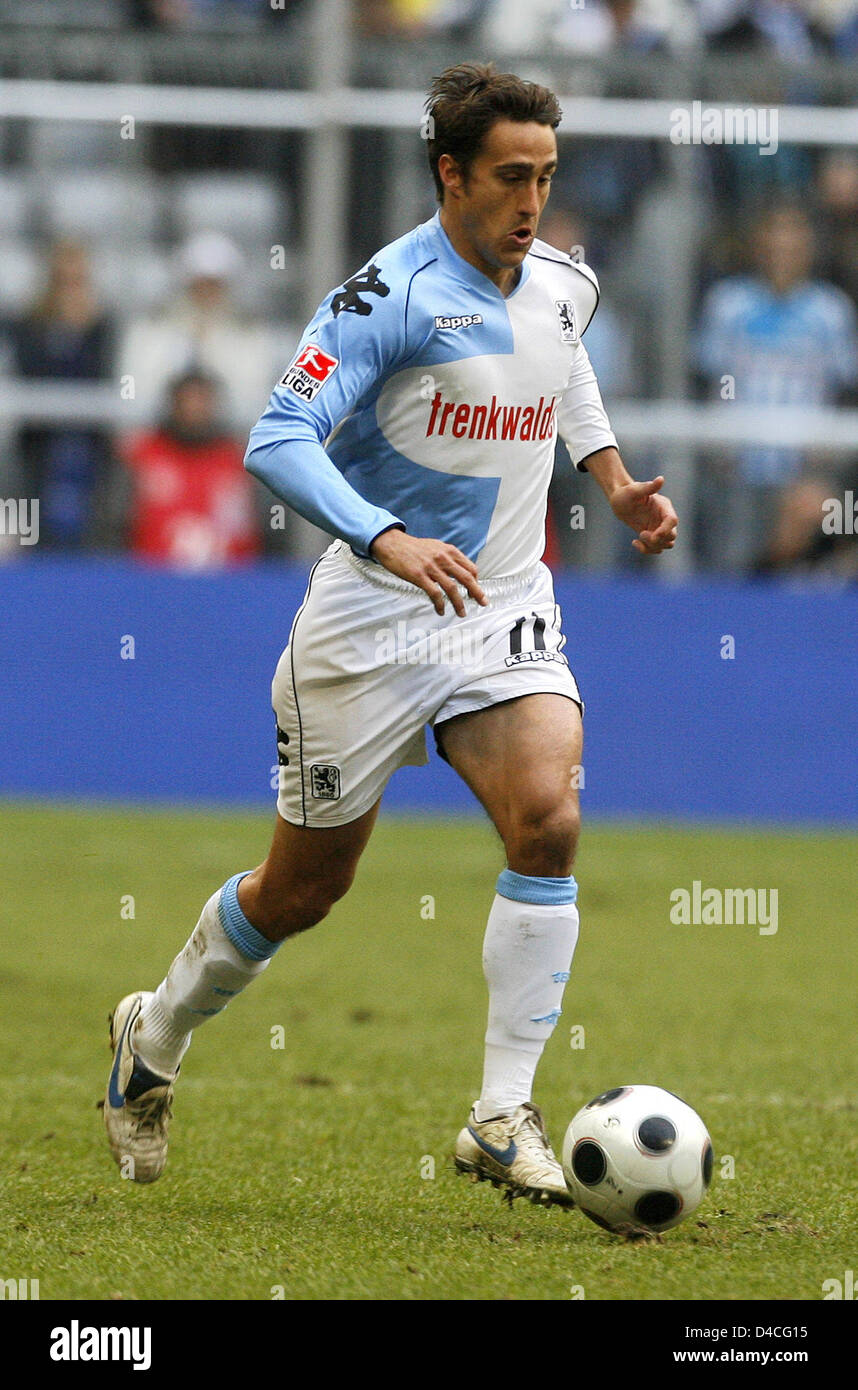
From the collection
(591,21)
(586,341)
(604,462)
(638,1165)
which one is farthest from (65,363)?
(638,1165)

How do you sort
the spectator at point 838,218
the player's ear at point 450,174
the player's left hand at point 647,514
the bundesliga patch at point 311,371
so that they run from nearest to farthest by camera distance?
the bundesliga patch at point 311,371, the player's ear at point 450,174, the player's left hand at point 647,514, the spectator at point 838,218

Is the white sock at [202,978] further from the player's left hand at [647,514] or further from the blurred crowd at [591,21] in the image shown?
the blurred crowd at [591,21]

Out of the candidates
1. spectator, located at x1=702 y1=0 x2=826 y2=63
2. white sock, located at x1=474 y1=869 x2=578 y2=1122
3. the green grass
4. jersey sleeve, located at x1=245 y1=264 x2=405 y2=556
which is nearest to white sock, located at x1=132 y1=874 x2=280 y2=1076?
the green grass

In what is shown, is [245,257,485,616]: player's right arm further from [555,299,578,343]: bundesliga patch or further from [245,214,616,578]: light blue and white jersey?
[555,299,578,343]: bundesliga patch

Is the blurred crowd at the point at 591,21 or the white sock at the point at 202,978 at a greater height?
the blurred crowd at the point at 591,21

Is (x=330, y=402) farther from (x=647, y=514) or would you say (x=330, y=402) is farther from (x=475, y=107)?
(x=647, y=514)

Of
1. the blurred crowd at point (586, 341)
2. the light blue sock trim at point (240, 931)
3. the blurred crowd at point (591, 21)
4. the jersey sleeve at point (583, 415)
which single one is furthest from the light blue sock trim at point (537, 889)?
the blurred crowd at point (591, 21)

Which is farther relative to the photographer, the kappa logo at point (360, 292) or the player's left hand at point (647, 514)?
the player's left hand at point (647, 514)

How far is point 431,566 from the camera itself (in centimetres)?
418

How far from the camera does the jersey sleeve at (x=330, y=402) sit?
4293 millimetres

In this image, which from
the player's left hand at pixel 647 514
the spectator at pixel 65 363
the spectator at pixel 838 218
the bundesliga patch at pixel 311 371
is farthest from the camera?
the spectator at pixel 838 218

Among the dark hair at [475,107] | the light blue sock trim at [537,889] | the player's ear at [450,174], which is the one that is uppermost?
the dark hair at [475,107]

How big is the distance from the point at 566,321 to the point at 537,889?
1300 mm

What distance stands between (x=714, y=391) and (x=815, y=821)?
2337mm
